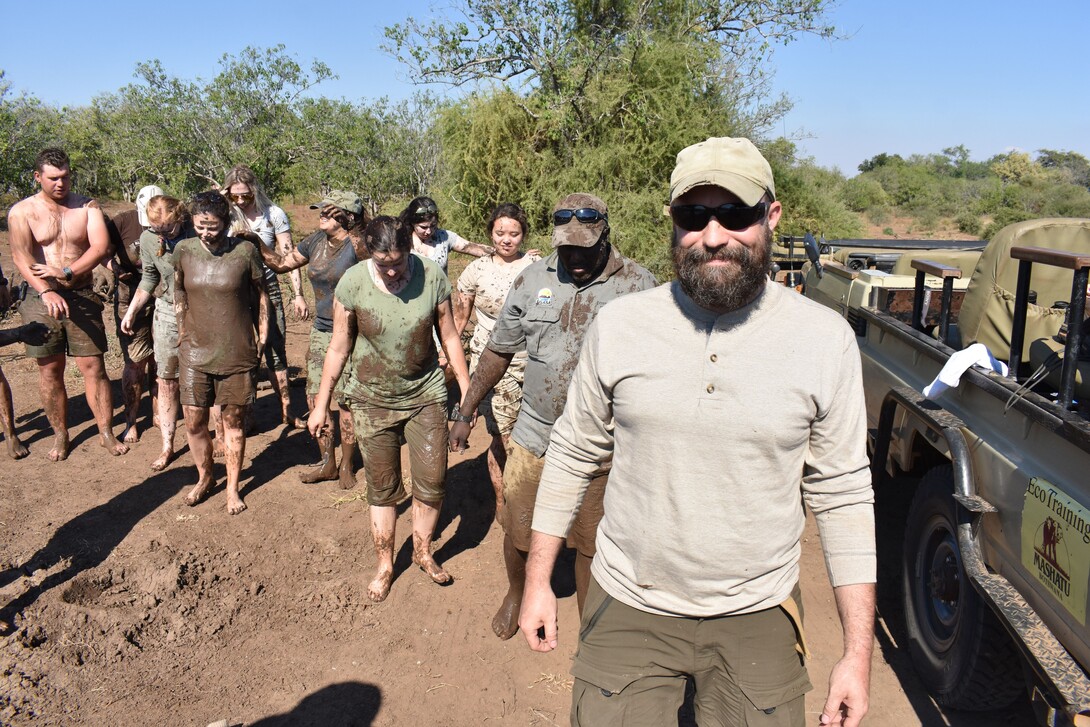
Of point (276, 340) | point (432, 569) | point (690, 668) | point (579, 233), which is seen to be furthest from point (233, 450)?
point (690, 668)

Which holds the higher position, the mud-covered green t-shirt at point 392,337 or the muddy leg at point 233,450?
the mud-covered green t-shirt at point 392,337

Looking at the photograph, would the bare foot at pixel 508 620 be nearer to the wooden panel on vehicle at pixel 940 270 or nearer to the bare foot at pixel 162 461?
the wooden panel on vehicle at pixel 940 270

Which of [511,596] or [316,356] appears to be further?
[316,356]

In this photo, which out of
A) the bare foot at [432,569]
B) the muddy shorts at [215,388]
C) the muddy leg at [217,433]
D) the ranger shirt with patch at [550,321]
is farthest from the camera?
the muddy leg at [217,433]

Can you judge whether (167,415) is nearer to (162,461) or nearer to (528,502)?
(162,461)

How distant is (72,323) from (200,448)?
1.60m

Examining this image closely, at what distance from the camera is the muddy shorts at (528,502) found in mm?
3414

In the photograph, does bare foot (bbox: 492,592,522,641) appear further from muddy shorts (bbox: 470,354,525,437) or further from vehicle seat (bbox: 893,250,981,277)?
vehicle seat (bbox: 893,250,981,277)

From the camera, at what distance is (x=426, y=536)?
14.6 feet

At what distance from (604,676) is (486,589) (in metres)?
2.49

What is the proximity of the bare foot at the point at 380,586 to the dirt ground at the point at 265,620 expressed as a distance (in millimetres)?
44

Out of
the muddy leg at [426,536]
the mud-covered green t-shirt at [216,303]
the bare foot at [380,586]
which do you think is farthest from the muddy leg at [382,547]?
the mud-covered green t-shirt at [216,303]

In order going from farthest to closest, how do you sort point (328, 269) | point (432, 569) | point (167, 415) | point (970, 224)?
point (970, 224), point (167, 415), point (328, 269), point (432, 569)

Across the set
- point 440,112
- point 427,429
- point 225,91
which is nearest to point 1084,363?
point 427,429
